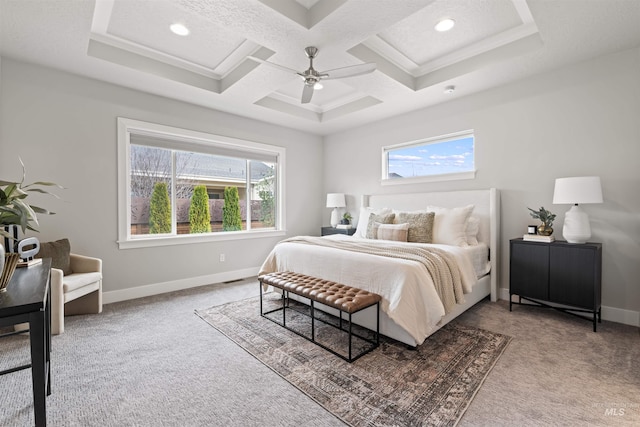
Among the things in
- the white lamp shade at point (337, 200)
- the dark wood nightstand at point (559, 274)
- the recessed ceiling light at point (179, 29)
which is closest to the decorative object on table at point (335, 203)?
the white lamp shade at point (337, 200)

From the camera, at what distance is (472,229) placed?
11.8 feet

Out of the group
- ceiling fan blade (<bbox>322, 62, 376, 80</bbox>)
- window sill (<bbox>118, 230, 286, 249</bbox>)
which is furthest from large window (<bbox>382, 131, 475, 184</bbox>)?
window sill (<bbox>118, 230, 286, 249</bbox>)

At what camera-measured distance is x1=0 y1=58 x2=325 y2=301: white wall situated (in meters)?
2.97

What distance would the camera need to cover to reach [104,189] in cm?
344

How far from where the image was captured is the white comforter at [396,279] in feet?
7.27

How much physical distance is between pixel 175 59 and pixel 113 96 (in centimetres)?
92

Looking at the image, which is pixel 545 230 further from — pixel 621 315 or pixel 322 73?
pixel 322 73

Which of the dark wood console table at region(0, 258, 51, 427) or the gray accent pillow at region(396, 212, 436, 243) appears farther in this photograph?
the gray accent pillow at region(396, 212, 436, 243)

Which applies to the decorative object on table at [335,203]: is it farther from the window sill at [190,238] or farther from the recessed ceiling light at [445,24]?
the recessed ceiling light at [445,24]

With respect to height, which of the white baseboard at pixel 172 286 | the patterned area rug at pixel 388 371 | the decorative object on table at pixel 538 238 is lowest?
the patterned area rug at pixel 388 371

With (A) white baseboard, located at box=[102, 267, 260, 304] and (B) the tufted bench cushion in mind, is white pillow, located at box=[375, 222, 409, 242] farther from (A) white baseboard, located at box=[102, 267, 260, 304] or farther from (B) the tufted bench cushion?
(A) white baseboard, located at box=[102, 267, 260, 304]

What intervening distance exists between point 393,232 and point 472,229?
988 millimetres

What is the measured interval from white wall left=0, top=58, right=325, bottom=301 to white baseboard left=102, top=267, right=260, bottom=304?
1 centimetres

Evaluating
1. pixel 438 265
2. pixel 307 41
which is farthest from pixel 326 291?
pixel 307 41
